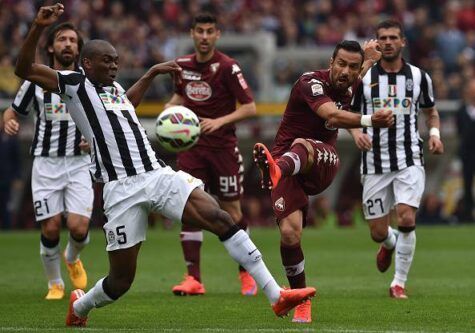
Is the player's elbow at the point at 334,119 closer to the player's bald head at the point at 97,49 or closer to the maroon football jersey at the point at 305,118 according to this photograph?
the maroon football jersey at the point at 305,118

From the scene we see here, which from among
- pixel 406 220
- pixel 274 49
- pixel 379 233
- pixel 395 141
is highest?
pixel 274 49

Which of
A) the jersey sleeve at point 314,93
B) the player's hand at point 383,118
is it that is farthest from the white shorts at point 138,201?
the player's hand at point 383,118

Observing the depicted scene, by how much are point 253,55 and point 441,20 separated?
593cm

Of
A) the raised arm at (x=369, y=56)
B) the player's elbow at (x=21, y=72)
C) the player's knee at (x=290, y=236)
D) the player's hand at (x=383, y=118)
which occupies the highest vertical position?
the player's elbow at (x=21, y=72)

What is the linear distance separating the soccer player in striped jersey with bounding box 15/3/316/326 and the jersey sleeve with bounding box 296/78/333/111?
1.29 m

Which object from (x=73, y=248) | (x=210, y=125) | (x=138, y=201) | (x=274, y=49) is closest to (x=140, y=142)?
(x=138, y=201)

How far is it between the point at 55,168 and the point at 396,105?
364 cm

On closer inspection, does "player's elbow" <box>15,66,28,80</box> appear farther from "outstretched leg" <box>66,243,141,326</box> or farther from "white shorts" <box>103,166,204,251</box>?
"outstretched leg" <box>66,243,141,326</box>

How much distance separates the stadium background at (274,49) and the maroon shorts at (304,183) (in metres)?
12.6

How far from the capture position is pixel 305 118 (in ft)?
33.7

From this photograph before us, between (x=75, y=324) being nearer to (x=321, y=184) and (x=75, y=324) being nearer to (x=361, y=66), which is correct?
(x=321, y=184)

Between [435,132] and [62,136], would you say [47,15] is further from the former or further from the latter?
[435,132]

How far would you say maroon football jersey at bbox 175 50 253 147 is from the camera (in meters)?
12.7

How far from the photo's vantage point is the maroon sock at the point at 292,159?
959 cm
